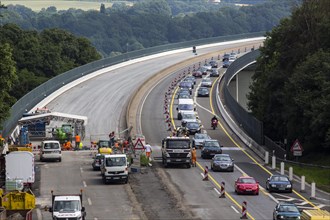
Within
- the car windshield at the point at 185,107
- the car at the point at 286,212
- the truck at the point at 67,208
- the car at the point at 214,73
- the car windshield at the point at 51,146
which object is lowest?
the car at the point at 214,73

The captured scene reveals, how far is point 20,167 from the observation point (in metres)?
59.2

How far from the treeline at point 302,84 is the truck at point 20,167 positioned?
23.1 m

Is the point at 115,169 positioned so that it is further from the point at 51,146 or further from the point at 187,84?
the point at 187,84

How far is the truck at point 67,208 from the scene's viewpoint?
4528 centimetres

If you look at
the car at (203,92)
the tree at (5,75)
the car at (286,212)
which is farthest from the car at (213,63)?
the car at (286,212)

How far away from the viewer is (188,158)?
6994cm

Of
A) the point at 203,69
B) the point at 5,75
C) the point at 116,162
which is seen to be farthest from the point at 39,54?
the point at 116,162

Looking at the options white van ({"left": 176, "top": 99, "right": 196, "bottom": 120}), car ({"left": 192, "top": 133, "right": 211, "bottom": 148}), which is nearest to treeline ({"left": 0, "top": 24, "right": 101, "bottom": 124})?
white van ({"left": 176, "top": 99, "right": 196, "bottom": 120})

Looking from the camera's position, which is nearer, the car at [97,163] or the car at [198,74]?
the car at [97,163]

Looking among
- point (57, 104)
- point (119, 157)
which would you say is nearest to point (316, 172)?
point (119, 157)

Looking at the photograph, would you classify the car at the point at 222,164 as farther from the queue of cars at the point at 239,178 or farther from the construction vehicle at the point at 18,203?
the construction vehicle at the point at 18,203

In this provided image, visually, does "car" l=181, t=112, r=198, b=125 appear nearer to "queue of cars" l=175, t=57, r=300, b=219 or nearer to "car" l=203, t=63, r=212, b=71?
"queue of cars" l=175, t=57, r=300, b=219

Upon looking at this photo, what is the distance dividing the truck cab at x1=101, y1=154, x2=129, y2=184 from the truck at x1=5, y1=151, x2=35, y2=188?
486 cm

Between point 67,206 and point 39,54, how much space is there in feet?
391
